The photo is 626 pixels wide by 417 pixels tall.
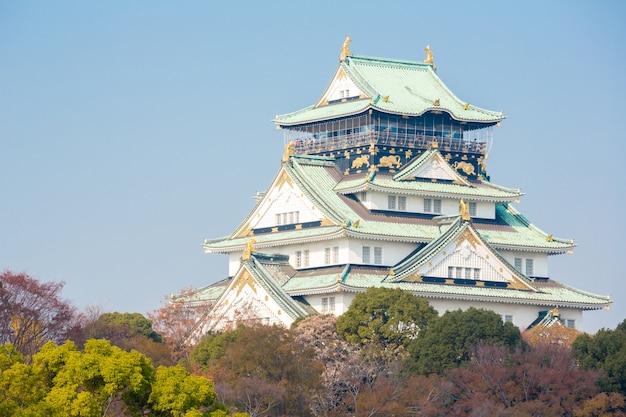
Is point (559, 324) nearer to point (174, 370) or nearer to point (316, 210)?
point (316, 210)

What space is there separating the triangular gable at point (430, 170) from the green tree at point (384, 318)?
500 inches

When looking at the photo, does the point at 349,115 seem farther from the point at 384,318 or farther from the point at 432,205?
the point at 384,318

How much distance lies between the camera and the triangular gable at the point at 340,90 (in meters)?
106

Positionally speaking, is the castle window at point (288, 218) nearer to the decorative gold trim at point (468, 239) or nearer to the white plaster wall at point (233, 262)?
the white plaster wall at point (233, 262)

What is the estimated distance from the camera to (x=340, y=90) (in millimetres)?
106750

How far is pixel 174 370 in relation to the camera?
62562mm

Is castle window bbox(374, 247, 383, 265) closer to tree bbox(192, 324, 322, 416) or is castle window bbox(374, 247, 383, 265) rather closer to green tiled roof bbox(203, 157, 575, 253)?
green tiled roof bbox(203, 157, 575, 253)

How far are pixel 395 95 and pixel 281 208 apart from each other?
9592 mm

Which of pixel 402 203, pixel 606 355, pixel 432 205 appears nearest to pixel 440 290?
pixel 402 203

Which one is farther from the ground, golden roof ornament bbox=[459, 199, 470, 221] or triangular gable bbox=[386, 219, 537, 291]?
golden roof ornament bbox=[459, 199, 470, 221]

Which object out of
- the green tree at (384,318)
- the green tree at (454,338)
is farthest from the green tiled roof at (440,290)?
the green tree at (454,338)

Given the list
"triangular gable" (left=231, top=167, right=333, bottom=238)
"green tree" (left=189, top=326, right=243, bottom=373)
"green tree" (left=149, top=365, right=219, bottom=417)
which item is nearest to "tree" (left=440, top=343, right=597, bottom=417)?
"green tree" (left=189, top=326, right=243, bottom=373)

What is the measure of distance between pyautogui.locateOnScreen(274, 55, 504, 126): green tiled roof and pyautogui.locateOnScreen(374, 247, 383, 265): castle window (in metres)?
8.20

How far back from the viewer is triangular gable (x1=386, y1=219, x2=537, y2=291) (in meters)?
97.4
